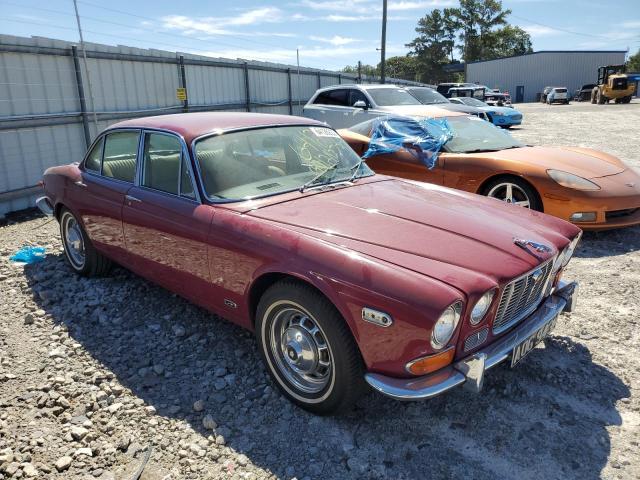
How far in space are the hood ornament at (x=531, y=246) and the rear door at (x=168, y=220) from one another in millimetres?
1838

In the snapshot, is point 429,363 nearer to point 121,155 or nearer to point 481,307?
point 481,307

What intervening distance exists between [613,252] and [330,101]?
7.42 metres

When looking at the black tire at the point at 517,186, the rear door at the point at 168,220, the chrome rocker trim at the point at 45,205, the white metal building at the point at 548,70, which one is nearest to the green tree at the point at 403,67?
the white metal building at the point at 548,70

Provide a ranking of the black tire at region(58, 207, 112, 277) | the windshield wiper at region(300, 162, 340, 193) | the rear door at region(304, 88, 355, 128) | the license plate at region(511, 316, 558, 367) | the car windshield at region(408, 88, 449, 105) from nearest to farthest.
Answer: the license plate at region(511, 316, 558, 367), the windshield wiper at region(300, 162, 340, 193), the black tire at region(58, 207, 112, 277), the rear door at region(304, 88, 355, 128), the car windshield at region(408, 88, 449, 105)

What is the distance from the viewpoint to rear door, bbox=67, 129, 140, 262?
12.7 ft

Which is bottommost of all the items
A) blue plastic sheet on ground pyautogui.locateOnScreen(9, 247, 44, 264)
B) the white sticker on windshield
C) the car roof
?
blue plastic sheet on ground pyautogui.locateOnScreen(9, 247, 44, 264)

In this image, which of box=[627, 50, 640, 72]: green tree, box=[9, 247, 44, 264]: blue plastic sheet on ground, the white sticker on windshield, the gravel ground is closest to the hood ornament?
the gravel ground

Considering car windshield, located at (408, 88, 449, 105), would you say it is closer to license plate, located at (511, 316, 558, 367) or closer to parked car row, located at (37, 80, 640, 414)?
parked car row, located at (37, 80, 640, 414)

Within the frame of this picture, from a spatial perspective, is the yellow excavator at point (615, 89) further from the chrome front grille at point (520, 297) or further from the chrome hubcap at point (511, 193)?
the chrome front grille at point (520, 297)

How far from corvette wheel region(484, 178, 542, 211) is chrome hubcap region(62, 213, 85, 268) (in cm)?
436

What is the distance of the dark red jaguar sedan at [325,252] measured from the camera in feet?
7.50

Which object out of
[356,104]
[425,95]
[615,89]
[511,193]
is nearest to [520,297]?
[511,193]

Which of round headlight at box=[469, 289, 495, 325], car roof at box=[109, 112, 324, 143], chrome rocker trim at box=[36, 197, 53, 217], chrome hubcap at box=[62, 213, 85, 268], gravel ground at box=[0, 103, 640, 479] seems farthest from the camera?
chrome rocker trim at box=[36, 197, 53, 217]

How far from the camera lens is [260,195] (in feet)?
10.5
